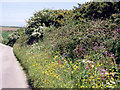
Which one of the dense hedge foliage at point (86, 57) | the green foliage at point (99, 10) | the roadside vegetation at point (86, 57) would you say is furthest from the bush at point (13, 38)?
the green foliage at point (99, 10)

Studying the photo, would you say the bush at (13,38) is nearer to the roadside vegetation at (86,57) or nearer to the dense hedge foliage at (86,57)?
the roadside vegetation at (86,57)

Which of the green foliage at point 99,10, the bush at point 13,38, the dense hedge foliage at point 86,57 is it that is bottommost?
the bush at point 13,38

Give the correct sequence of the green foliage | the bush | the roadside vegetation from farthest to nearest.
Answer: the bush
the green foliage
the roadside vegetation

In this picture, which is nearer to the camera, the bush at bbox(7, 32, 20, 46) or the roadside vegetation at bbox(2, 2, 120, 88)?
the roadside vegetation at bbox(2, 2, 120, 88)

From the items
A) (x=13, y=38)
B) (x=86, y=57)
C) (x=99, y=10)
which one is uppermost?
(x=99, y=10)

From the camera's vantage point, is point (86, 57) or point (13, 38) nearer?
point (86, 57)

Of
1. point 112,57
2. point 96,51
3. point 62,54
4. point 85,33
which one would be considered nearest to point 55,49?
point 62,54

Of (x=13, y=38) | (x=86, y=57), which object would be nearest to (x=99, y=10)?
(x=86, y=57)

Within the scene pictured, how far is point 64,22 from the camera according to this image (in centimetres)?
1380

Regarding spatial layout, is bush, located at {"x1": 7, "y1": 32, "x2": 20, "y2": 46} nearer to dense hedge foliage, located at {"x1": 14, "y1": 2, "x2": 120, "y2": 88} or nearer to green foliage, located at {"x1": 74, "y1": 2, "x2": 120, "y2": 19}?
dense hedge foliage, located at {"x1": 14, "y1": 2, "x2": 120, "y2": 88}

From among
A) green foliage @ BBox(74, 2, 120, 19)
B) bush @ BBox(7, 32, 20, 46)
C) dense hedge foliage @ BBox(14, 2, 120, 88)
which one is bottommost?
bush @ BBox(7, 32, 20, 46)

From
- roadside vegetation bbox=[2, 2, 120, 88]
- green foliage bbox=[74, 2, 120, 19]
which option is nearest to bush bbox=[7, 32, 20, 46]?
roadside vegetation bbox=[2, 2, 120, 88]

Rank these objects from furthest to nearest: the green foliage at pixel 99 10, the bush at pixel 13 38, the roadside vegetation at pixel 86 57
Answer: the bush at pixel 13 38, the green foliage at pixel 99 10, the roadside vegetation at pixel 86 57

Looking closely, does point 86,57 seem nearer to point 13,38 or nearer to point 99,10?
point 99,10
